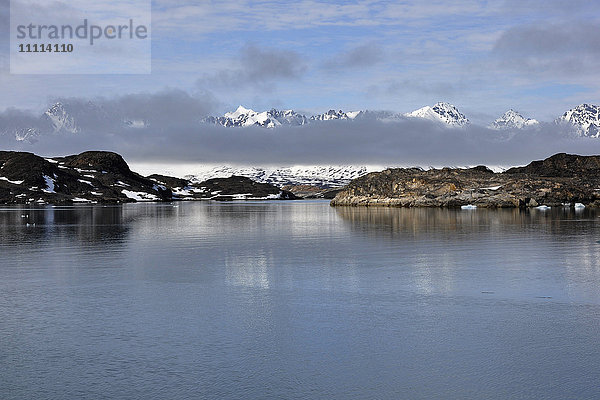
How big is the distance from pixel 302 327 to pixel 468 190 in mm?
128690

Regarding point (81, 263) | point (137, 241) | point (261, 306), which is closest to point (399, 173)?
point (137, 241)

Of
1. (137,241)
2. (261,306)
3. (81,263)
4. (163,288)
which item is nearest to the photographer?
(261,306)

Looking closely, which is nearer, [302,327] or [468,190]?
[302,327]

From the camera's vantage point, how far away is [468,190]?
142 metres

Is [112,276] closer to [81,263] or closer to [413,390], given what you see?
[81,263]

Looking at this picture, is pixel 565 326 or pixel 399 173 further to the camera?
pixel 399 173

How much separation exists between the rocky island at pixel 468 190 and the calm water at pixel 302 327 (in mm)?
101947

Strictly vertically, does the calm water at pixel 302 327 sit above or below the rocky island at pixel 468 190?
below

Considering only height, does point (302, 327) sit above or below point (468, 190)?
below

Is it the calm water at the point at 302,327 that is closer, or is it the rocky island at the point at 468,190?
the calm water at the point at 302,327

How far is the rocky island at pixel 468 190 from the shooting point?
5413 inches

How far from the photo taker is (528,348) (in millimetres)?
17500

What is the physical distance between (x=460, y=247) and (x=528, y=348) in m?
28.0

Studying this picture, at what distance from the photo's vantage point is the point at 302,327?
20078 millimetres
